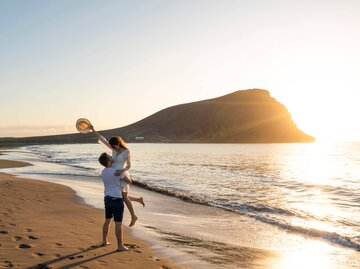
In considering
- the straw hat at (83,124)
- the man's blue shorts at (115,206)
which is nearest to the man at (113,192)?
the man's blue shorts at (115,206)

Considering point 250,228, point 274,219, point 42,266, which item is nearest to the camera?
point 42,266

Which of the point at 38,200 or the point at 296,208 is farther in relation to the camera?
the point at 296,208

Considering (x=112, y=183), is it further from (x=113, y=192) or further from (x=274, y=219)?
(x=274, y=219)

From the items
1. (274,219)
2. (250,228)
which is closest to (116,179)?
(250,228)

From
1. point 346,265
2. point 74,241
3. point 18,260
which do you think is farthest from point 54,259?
point 346,265

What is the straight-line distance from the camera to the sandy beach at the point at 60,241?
737 centimetres

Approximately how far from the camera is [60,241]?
8.79 m

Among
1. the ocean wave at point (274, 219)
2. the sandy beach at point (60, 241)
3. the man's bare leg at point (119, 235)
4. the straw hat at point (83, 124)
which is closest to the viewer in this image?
the sandy beach at point (60, 241)

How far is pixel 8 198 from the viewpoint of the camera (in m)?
15.5

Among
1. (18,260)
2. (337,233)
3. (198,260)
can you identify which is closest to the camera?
(18,260)

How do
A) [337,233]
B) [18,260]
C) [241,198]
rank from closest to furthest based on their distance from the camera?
[18,260] → [337,233] → [241,198]

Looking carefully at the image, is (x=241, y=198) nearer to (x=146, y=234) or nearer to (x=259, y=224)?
(x=259, y=224)

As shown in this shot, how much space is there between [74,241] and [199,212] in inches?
298

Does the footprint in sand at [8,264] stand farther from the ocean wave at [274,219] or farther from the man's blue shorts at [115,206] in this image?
the ocean wave at [274,219]
